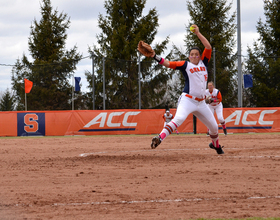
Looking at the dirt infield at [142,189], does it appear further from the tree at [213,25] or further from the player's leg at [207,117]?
the tree at [213,25]

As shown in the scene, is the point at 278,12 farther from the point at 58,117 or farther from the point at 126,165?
the point at 126,165

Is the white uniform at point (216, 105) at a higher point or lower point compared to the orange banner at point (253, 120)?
higher

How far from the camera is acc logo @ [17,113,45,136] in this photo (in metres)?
21.9

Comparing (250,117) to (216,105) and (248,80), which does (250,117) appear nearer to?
(248,80)

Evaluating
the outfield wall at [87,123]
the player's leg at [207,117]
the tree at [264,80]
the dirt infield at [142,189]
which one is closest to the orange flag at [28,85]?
the outfield wall at [87,123]

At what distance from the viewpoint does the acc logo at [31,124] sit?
71.7 ft

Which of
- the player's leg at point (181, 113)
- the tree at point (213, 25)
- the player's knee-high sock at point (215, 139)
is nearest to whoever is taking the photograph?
the player's leg at point (181, 113)

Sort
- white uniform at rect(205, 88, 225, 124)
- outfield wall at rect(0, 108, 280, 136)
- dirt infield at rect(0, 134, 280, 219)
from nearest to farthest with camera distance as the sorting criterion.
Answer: dirt infield at rect(0, 134, 280, 219), white uniform at rect(205, 88, 225, 124), outfield wall at rect(0, 108, 280, 136)

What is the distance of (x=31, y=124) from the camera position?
2195 centimetres

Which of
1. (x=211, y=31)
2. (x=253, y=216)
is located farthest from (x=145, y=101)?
(x=253, y=216)

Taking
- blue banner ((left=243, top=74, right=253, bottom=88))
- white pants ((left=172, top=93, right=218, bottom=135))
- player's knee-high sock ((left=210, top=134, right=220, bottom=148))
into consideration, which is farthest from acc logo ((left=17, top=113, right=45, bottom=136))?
white pants ((left=172, top=93, right=218, bottom=135))

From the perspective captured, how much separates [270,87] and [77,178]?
21845 millimetres

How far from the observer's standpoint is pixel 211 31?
32.6m

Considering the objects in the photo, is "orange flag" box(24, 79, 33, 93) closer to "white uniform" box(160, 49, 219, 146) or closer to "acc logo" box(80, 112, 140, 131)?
"acc logo" box(80, 112, 140, 131)
